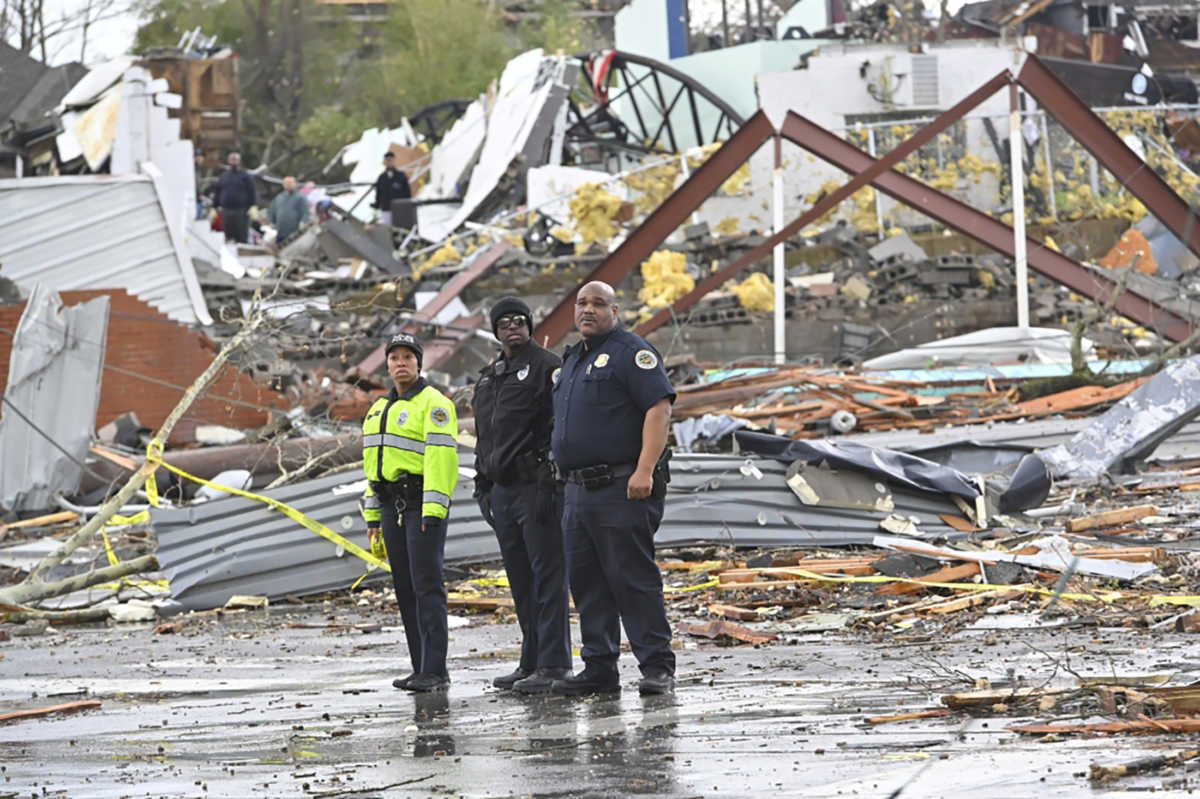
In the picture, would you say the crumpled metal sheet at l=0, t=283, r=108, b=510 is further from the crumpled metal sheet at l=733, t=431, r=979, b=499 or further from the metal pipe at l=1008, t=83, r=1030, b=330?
the metal pipe at l=1008, t=83, r=1030, b=330

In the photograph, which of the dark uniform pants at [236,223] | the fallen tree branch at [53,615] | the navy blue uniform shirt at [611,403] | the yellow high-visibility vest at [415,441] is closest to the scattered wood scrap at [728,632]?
the yellow high-visibility vest at [415,441]

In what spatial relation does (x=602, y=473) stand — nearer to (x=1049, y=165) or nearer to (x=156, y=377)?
(x=156, y=377)

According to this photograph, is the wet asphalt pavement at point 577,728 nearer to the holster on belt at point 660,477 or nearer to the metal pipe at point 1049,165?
the holster on belt at point 660,477

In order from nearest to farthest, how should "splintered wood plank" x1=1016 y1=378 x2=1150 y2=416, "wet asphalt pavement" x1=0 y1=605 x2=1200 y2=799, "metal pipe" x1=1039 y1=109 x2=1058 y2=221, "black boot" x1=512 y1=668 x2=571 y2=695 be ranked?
"wet asphalt pavement" x1=0 y1=605 x2=1200 y2=799 → "black boot" x1=512 y1=668 x2=571 y2=695 → "splintered wood plank" x1=1016 y1=378 x2=1150 y2=416 → "metal pipe" x1=1039 y1=109 x2=1058 y2=221

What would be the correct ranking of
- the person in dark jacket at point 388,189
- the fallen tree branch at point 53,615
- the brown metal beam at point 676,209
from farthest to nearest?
1. the person in dark jacket at point 388,189
2. the brown metal beam at point 676,209
3. the fallen tree branch at point 53,615

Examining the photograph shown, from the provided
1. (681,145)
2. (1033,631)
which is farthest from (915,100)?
(1033,631)

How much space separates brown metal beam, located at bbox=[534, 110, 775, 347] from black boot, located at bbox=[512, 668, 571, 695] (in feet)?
41.0

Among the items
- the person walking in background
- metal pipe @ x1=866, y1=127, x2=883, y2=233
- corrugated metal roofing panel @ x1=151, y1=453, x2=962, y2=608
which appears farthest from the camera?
the person walking in background

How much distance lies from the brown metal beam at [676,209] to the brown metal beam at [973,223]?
17.6 inches

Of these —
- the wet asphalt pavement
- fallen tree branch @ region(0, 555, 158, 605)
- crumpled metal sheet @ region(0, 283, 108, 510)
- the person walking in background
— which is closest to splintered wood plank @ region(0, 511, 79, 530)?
crumpled metal sheet @ region(0, 283, 108, 510)

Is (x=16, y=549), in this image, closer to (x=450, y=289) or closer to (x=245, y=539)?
(x=245, y=539)

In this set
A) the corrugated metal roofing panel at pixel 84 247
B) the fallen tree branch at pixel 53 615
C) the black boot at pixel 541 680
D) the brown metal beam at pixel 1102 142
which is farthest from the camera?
the corrugated metal roofing panel at pixel 84 247

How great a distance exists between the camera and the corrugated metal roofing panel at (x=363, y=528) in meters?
13.3

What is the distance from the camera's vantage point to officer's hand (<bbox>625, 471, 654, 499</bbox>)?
7922 mm
